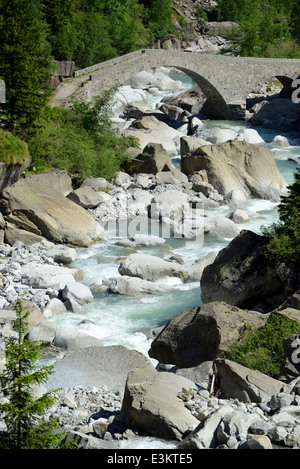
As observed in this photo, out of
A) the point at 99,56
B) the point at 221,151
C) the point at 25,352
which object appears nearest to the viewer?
the point at 25,352

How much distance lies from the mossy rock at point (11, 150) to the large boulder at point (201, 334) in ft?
38.1

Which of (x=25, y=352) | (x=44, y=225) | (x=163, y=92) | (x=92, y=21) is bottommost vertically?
(x=44, y=225)

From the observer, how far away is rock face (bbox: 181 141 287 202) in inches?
1085

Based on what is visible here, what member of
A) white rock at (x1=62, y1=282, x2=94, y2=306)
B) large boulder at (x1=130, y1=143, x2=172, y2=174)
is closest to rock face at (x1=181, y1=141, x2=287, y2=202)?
large boulder at (x1=130, y1=143, x2=172, y2=174)

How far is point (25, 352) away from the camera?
A: 7.68 metres

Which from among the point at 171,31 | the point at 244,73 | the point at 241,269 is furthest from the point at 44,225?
the point at 171,31

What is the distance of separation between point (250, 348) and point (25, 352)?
504 cm

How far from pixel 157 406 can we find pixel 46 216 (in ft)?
43.2

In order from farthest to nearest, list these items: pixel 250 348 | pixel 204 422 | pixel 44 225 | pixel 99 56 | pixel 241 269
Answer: pixel 99 56 < pixel 44 225 < pixel 241 269 < pixel 250 348 < pixel 204 422

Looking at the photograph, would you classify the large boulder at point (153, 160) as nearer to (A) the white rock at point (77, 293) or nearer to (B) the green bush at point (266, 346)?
(A) the white rock at point (77, 293)

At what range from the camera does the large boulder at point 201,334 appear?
11875 mm

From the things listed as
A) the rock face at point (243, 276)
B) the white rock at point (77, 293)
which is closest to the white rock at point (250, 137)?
the white rock at point (77, 293)

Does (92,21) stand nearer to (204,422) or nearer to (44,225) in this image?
(44,225)
